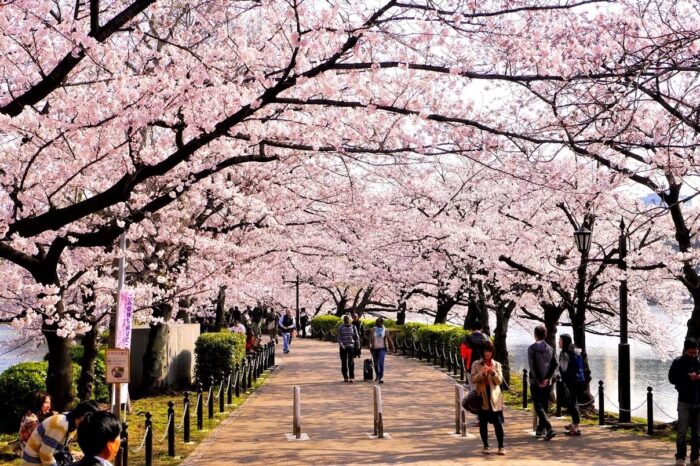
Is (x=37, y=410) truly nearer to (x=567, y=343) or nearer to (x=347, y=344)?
(x=567, y=343)

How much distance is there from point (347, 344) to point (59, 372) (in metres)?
9.50

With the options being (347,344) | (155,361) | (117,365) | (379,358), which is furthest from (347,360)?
(117,365)

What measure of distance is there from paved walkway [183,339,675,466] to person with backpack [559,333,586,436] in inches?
12.4

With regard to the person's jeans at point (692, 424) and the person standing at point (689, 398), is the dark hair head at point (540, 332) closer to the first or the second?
the person standing at point (689, 398)

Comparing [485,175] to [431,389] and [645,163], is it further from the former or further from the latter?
[645,163]

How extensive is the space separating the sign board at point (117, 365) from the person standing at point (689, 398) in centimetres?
732

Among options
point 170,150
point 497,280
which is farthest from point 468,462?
point 497,280

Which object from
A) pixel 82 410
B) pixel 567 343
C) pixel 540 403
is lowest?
pixel 540 403

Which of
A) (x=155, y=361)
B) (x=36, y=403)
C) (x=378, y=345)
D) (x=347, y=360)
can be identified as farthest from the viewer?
(x=347, y=360)

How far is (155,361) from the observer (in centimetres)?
2036

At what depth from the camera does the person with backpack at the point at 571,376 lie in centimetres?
1345

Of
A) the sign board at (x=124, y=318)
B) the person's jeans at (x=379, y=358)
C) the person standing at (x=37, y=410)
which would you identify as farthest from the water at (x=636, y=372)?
the person standing at (x=37, y=410)

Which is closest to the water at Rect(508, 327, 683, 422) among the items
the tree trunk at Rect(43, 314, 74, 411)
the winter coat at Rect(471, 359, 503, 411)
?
the winter coat at Rect(471, 359, 503, 411)

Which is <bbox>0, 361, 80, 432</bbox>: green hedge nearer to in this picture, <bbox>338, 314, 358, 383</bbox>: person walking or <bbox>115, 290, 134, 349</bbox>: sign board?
<bbox>115, 290, 134, 349</bbox>: sign board
